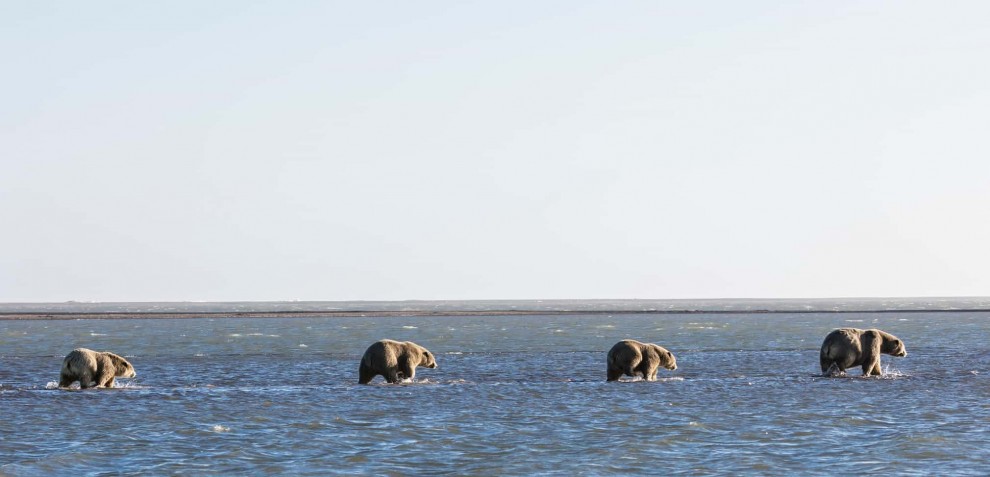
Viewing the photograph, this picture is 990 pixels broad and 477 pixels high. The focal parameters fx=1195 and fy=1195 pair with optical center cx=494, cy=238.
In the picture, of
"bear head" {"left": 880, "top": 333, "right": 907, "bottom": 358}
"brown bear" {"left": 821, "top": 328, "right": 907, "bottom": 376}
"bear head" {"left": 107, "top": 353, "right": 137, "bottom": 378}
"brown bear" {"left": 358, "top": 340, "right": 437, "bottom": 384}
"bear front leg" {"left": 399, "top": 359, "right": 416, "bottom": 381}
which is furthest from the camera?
"bear head" {"left": 880, "top": 333, "right": 907, "bottom": 358}

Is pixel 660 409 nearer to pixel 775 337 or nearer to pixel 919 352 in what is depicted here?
pixel 919 352

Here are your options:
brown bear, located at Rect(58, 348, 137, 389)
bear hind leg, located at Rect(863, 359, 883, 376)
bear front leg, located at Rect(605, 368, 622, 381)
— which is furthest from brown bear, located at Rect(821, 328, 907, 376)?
brown bear, located at Rect(58, 348, 137, 389)

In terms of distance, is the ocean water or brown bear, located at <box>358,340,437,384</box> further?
brown bear, located at <box>358,340,437,384</box>

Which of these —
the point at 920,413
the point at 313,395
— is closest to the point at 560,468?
the point at 920,413

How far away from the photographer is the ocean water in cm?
2614

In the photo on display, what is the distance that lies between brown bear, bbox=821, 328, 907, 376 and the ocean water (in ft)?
2.97

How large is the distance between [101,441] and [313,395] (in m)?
11.7

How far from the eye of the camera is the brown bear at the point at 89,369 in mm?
42625

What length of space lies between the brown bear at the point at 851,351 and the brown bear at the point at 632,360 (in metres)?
6.87

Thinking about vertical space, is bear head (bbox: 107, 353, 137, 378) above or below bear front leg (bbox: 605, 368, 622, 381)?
above

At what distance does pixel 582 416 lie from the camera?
33938 mm

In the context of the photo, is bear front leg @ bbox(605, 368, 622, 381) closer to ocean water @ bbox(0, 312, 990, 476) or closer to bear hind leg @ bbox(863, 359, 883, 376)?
ocean water @ bbox(0, 312, 990, 476)

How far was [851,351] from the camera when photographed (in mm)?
46312

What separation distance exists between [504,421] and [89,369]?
17722 mm
